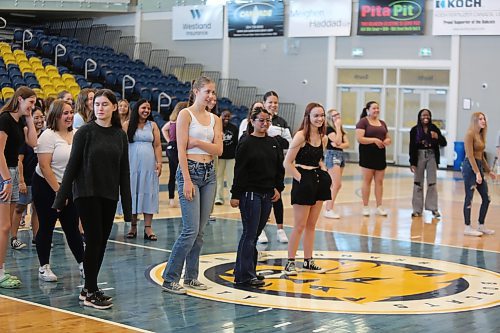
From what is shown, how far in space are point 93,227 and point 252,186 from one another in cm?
166

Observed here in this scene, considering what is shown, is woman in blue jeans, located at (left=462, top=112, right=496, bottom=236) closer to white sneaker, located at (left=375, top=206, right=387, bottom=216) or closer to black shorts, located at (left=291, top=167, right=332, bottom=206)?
white sneaker, located at (left=375, top=206, right=387, bottom=216)

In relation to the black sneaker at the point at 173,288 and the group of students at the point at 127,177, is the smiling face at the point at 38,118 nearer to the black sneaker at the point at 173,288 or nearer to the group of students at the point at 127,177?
the group of students at the point at 127,177

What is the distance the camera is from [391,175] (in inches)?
900

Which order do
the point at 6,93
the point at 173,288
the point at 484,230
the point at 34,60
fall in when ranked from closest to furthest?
1. the point at 173,288
2. the point at 484,230
3. the point at 6,93
4. the point at 34,60

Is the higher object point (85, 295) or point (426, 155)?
point (426, 155)

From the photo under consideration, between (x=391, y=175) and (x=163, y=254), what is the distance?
44.6ft

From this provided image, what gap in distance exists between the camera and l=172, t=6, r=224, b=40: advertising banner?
30.2 m

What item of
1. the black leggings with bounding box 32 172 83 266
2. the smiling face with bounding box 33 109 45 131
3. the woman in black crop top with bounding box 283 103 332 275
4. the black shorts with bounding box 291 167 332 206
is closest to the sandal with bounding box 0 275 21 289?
the black leggings with bounding box 32 172 83 266

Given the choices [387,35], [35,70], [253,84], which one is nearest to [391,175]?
[387,35]

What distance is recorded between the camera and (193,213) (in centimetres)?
778

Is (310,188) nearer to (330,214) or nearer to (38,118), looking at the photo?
(38,118)

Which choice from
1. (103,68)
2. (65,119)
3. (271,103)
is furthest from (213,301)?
(103,68)

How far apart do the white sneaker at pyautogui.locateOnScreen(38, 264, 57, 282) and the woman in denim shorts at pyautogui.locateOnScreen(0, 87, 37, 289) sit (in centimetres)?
30

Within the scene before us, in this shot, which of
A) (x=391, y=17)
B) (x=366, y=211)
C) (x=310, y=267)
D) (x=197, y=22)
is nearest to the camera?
(x=310, y=267)
